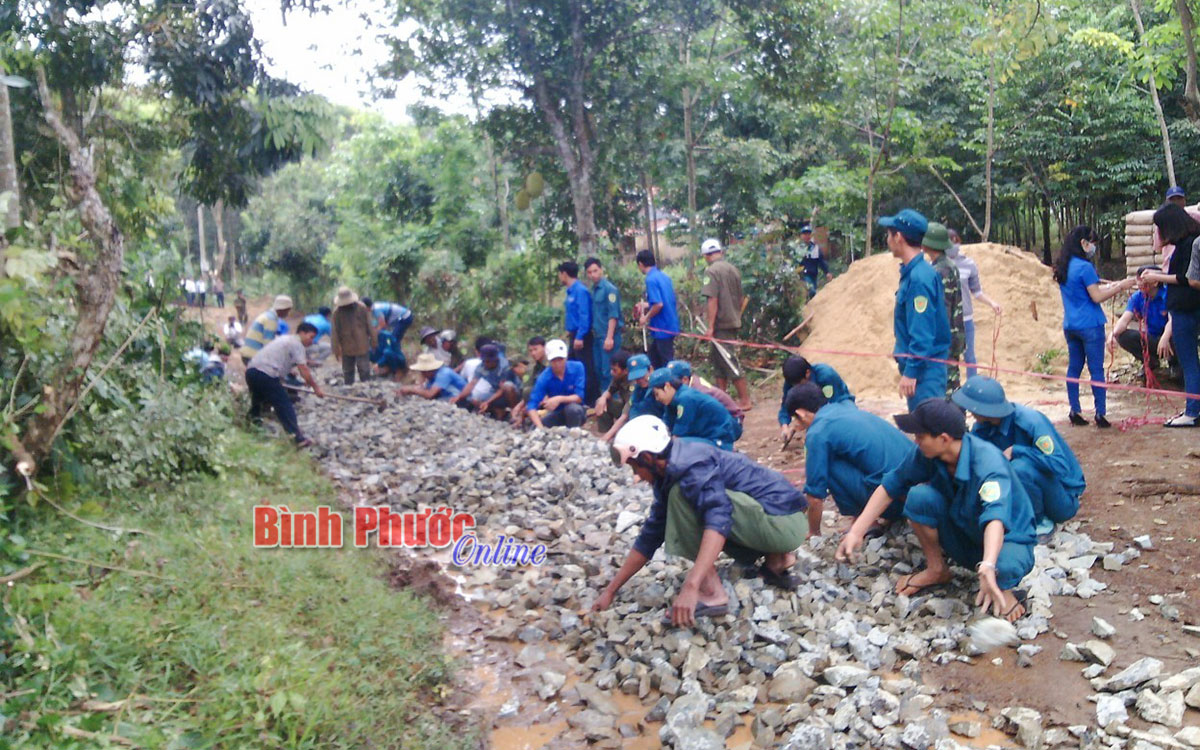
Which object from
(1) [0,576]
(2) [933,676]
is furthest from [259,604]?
(2) [933,676]

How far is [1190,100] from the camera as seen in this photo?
5102mm

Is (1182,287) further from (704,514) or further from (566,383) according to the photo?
(566,383)

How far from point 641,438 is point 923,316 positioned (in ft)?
6.86

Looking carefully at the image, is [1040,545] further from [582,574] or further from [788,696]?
[582,574]

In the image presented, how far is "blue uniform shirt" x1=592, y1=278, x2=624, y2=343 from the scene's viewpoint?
350 inches

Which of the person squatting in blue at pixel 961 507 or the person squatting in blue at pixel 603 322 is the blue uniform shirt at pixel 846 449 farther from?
the person squatting in blue at pixel 603 322

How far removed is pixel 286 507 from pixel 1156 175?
1292 centimetres

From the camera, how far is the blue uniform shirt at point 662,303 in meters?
8.74

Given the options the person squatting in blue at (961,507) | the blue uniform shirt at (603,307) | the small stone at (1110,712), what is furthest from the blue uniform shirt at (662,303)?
the small stone at (1110,712)

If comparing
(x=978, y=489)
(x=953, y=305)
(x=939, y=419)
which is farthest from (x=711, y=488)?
(x=953, y=305)

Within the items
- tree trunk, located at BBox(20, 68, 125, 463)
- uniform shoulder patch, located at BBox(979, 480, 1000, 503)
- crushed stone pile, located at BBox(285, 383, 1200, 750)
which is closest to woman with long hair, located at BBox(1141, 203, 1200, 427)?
crushed stone pile, located at BBox(285, 383, 1200, 750)

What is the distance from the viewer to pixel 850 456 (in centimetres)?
474

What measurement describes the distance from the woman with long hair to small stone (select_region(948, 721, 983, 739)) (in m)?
3.52

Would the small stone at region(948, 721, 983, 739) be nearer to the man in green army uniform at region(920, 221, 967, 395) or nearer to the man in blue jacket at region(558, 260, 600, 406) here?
the man in green army uniform at region(920, 221, 967, 395)
